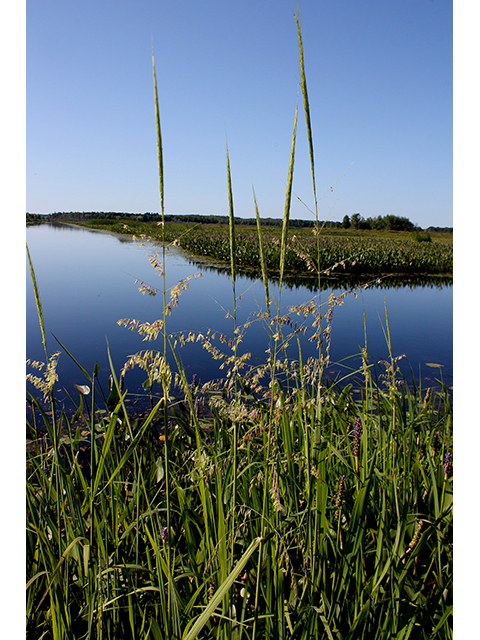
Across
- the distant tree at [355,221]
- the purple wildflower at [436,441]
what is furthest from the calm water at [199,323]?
the distant tree at [355,221]

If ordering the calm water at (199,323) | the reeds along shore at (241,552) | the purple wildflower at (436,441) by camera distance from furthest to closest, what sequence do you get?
the calm water at (199,323) < the purple wildflower at (436,441) < the reeds along shore at (241,552)

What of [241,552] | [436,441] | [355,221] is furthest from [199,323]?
[355,221]

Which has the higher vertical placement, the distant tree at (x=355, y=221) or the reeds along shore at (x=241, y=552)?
the distant tree at (x=355, y=221)

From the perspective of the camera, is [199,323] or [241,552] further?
[199,323]

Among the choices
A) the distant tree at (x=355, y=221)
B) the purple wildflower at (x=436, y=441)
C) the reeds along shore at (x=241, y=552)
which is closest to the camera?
the reeds along shore at (x=241, y=552)

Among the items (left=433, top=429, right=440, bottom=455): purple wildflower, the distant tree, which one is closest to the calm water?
(left=433, top=429, right=440, bottom=455): purple wildflower

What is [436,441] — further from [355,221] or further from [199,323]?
[355,221]

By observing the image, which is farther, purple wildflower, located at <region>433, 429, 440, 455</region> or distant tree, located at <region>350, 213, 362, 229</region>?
distant tree, located at <region>350, 213, 362, 229</region>

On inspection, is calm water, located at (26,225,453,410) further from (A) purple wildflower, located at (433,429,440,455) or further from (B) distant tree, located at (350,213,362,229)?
(B) distant tree, located at (350,213,362,229)

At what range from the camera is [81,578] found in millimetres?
919

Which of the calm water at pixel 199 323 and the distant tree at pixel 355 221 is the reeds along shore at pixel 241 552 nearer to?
the calm water at pixel 199 323

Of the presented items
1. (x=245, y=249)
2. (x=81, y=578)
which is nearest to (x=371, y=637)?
(x=81, y=578)
